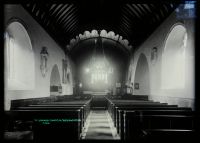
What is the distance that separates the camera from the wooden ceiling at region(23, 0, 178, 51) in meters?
9.34

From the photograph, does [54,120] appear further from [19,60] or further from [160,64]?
[160,64]

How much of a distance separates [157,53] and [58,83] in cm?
631

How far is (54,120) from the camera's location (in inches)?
194

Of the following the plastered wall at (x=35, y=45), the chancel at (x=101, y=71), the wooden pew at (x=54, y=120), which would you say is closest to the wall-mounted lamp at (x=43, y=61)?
the chancel at (x=101, y=71)

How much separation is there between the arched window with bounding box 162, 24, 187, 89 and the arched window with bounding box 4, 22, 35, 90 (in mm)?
4552

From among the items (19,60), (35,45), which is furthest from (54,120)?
(35,45)

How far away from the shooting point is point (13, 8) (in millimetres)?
6949

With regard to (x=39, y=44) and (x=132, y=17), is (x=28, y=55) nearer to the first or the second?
(x=39, y=44)

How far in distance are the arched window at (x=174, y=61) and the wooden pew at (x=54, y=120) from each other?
15.6 feet

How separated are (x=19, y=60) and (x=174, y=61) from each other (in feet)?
17.1

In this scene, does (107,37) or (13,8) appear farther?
(107,37)

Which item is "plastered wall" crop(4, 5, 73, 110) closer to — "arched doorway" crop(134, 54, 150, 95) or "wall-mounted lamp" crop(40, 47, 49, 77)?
"wall-mounted lamp" crop(40, 47, 49, 77)

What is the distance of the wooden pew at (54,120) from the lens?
4797 millimetres
